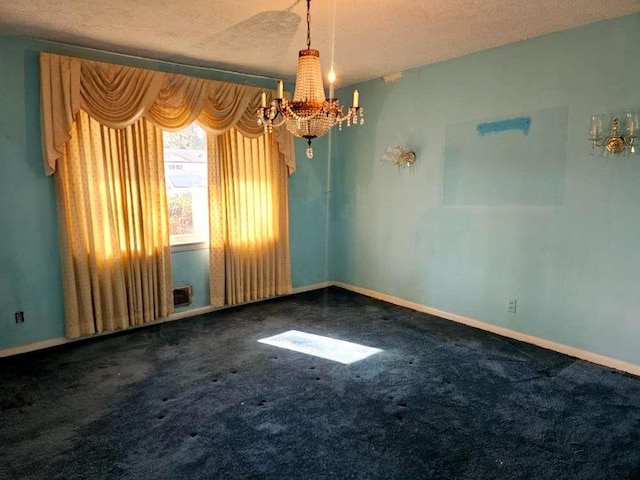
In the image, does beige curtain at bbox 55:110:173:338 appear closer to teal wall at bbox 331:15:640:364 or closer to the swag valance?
the swag valance

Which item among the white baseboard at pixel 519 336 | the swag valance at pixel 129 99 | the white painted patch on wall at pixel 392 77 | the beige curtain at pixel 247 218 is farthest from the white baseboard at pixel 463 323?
the white painted patch on wall at pixel 392 77

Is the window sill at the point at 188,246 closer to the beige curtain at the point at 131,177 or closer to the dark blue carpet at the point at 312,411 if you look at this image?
the beige curtain at the point at 131,177

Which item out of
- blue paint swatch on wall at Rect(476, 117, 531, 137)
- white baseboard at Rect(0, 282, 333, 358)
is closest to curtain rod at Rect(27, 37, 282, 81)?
blue paint swatch on wall at Rect(476, 117, 531, 137)

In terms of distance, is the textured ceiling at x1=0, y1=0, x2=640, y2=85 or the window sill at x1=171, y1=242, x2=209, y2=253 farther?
the window sill at x1=171, y1=242, x2=209, y2=253

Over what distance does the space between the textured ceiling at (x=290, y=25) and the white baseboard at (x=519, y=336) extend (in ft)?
8.11

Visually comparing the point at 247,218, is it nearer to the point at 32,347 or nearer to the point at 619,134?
the point at 32,347

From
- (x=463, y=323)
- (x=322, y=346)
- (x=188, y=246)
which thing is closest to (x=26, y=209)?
(x=188, y=246)

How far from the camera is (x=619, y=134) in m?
2.95

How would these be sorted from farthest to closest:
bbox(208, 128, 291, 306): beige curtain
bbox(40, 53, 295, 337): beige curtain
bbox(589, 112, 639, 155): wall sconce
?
bbox(208, 128, 291, 306): beige curtain
bbox(40, 53, 295, 337): beige curtain
bbox(589, 112, 639, 155): wall sconce

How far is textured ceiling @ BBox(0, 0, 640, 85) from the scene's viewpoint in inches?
104

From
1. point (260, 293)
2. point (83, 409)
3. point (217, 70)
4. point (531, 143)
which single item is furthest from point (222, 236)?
point (531, 143)

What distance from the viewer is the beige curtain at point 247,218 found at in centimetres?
429

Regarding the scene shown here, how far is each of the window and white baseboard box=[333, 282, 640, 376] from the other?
2.15 m

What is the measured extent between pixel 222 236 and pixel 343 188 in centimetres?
170
